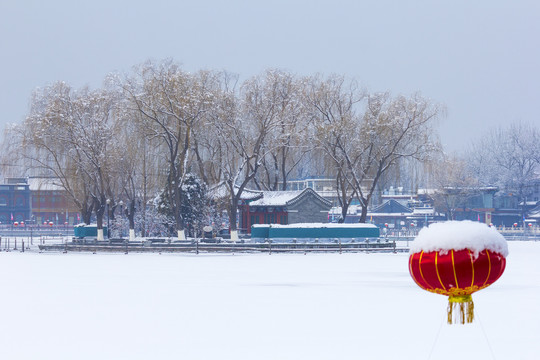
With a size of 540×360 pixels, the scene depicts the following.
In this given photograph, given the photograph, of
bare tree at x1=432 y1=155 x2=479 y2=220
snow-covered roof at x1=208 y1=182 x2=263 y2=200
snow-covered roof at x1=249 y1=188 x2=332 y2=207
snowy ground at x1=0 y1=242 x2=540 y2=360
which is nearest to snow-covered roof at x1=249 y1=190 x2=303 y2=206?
snow-covered roof at x1=249 y1=188 x2=332 y2=207

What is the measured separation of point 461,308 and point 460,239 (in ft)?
3.43

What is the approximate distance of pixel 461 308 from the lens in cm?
1029

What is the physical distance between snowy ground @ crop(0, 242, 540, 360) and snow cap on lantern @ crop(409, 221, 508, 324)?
4447 mm

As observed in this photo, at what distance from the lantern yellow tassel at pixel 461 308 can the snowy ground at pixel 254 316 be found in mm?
3908

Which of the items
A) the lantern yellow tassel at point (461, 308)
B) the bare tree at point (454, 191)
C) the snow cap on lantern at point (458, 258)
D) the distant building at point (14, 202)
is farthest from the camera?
the distant building at point (14, 202)

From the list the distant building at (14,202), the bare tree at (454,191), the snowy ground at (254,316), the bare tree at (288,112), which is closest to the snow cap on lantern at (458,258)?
the snowy ground at (254,316)

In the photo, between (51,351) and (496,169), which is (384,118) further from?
(496,169)

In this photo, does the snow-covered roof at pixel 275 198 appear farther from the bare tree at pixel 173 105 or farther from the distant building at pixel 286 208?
the bare tree at pixel 173 105

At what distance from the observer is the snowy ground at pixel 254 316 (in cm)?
1505

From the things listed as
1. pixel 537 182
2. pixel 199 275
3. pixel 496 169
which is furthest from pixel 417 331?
pixel 496 169

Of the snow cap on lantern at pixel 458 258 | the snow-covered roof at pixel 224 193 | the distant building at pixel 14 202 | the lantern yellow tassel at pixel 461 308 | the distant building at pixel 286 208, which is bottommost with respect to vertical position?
the lantern yellow tassel at pixel 461 308

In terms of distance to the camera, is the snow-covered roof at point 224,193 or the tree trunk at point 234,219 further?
the snow-covered roof at point 224,193

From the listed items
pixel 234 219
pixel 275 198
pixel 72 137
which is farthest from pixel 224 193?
pixel 72 137

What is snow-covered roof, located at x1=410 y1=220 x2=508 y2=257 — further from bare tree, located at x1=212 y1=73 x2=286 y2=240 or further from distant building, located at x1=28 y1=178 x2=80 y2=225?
distant building, located at x1=28 y1=178 x2=80 y2=225
